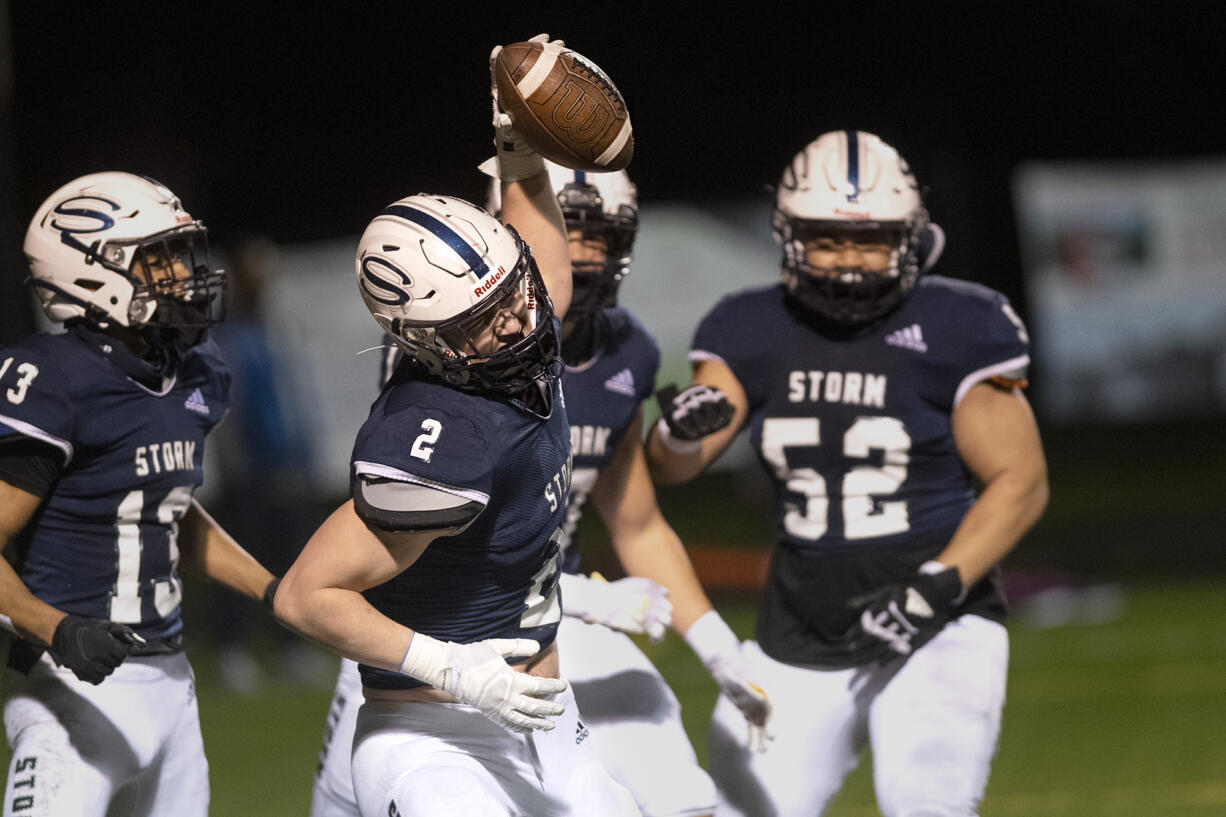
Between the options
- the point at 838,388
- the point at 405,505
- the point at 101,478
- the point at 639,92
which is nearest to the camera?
the point at 405,505

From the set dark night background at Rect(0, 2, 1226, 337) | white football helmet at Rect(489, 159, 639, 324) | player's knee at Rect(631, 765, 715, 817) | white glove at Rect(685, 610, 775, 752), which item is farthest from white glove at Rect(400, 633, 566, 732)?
dark night background at Rect(0, 2, 1226, 337)

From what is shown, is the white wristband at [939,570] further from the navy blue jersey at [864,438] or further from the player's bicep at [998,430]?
the player's bicep at [998,430]

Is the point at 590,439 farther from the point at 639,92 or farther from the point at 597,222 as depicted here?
the point at 639,92

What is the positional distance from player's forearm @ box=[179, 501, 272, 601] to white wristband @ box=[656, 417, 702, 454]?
107 cm

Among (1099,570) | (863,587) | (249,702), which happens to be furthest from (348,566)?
(1099,570)

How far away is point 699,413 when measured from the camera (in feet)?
12.4

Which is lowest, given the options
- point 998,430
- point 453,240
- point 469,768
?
point 469,768

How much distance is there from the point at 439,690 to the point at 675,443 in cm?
133

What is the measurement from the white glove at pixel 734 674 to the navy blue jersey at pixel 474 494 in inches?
32.4

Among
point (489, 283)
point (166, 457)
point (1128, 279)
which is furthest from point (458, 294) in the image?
point (1128, 279)

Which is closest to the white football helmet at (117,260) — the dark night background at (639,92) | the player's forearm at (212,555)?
the player's forearm at (212,555)

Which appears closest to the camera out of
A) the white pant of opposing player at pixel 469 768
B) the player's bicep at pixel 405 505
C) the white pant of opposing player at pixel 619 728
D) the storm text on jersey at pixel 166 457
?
the player's bicep at pixel 405 505

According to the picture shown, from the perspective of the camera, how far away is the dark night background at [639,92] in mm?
13367

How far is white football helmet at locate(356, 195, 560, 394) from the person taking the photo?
281cm
